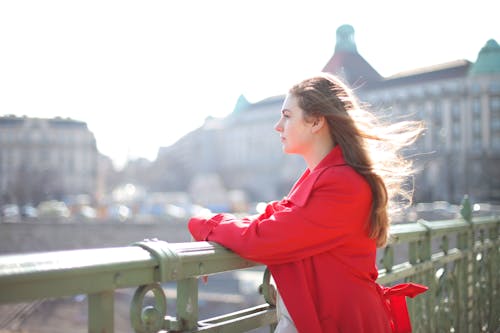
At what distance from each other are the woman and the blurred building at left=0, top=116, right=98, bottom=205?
1226cm

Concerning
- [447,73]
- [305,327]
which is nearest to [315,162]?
[305,327]

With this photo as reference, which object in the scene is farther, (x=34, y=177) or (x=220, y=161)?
(x=220, y=161)

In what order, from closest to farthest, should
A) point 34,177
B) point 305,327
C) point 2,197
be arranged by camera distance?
point 305,327 → point 2,197 → point 34,177

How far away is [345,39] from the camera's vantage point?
222 feet

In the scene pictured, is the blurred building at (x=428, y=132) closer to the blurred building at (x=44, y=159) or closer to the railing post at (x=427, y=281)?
the blurred building at (x=44, y=159)

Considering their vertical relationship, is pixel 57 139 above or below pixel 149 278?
above

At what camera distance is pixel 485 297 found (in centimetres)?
507

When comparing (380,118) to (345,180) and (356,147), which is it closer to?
(356,147)

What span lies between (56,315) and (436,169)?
42825mm

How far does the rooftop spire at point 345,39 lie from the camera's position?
219 feet

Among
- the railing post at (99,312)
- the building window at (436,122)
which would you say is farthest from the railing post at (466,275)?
the building window at (436,122)

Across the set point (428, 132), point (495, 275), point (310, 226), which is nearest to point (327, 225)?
point (310, 226)

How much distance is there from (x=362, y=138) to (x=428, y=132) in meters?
65.0

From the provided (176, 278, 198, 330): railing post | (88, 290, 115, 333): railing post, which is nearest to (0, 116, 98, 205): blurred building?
(176, 278, 198, 330): railing post
